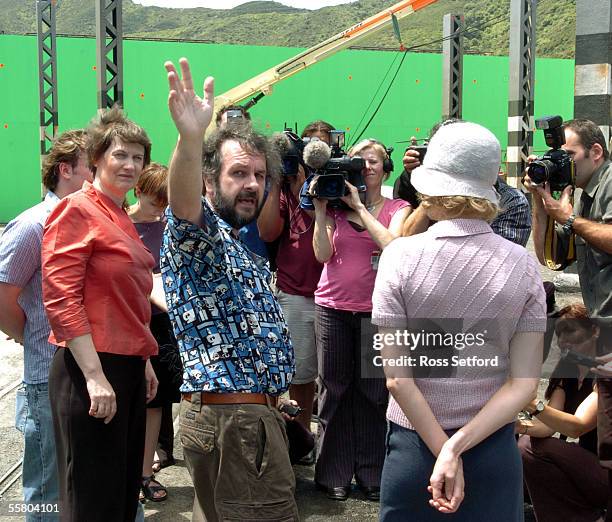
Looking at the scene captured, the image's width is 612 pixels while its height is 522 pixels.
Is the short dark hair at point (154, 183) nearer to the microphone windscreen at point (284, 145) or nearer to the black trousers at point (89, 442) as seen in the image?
the microphone windscreen at point (284, 145)

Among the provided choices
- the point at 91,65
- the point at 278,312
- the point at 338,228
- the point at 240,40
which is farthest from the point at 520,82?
the point at 240,40

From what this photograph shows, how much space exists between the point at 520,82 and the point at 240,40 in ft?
235

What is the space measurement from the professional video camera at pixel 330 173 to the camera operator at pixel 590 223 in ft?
2.75

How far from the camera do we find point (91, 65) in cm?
2052

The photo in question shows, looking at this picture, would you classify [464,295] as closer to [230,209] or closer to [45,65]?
[230,209]

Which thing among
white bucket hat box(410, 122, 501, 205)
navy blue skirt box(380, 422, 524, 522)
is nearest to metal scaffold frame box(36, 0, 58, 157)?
white bucket hat box(410, 122, 501, 205)

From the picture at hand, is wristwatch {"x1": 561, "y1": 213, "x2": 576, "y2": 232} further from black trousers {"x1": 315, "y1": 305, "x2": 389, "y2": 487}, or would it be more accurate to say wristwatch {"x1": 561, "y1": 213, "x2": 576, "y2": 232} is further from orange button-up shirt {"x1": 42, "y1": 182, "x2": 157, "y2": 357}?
orange button-up shirt {"x1": 42, "y1": 182, "x2": 157, "y2": 357}

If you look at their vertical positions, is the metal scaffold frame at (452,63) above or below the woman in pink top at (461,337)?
above

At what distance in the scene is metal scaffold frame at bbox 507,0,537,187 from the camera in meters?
12.2

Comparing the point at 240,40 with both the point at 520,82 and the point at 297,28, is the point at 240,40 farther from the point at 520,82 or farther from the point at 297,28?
the point at 520,82

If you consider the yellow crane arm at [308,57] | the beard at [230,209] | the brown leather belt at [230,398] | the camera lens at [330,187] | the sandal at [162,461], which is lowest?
the sandal at [162,461]

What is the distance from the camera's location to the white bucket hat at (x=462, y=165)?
2.24m

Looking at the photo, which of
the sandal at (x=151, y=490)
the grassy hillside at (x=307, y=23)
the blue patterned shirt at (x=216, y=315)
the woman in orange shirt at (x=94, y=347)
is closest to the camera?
the blue patterned shirt at (x=216, y=315)

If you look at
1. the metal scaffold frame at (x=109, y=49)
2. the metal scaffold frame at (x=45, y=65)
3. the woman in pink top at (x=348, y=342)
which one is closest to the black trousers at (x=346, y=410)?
the woman in pink top at (x=348, y=342)
